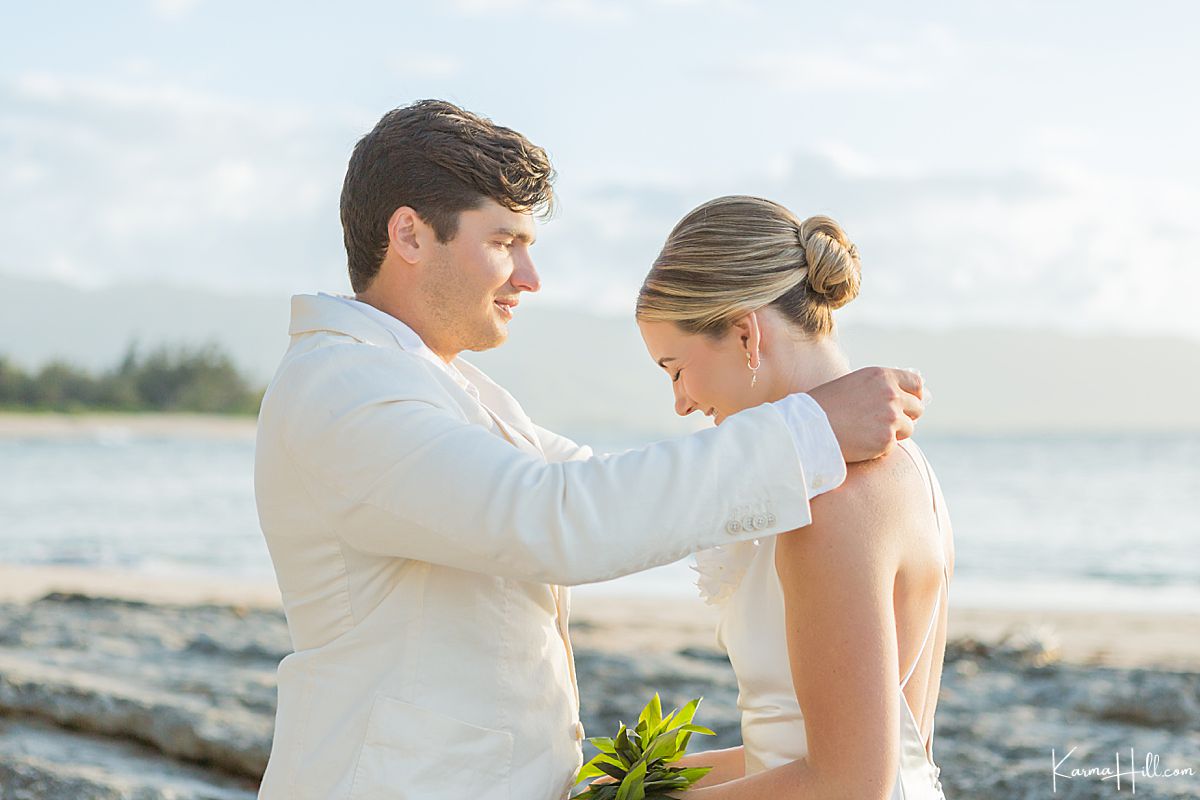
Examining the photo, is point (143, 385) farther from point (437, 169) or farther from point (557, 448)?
point (437, 169)

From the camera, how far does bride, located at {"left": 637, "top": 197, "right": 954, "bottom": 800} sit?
218 cm

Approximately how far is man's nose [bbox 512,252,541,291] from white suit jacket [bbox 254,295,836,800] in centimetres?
37

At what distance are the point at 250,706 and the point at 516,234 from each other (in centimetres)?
377

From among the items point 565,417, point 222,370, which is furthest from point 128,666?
point 565,417

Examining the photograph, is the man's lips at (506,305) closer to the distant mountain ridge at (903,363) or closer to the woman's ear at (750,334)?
the woman's ear at (750,334)

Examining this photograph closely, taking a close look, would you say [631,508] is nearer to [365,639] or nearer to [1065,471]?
[365,639]

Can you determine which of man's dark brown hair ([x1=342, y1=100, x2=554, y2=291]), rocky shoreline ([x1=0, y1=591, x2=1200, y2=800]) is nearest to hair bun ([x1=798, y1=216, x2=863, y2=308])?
man's dark brown hair ([x1=342, y1=100, x2=554, y2=291])

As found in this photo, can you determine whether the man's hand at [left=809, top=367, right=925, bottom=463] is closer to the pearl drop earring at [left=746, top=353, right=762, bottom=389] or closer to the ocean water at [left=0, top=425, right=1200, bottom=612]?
the pearl drop earring at [left=746, top=353, right=762, bottom=389]

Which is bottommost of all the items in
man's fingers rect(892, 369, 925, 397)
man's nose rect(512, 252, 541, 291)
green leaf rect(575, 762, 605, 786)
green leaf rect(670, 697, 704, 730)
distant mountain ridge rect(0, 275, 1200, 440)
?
green leaf rect(575, 762, 605, 786)

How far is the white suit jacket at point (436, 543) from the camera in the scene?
2088 mm

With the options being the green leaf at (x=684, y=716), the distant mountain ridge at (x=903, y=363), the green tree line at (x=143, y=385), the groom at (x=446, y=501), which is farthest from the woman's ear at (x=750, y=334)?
the distant mountain ridge at (x=903, y=363)

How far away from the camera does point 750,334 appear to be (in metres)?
2.48

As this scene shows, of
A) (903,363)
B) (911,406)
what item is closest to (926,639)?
(911,406)

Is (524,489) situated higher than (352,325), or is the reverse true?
(352,325)
